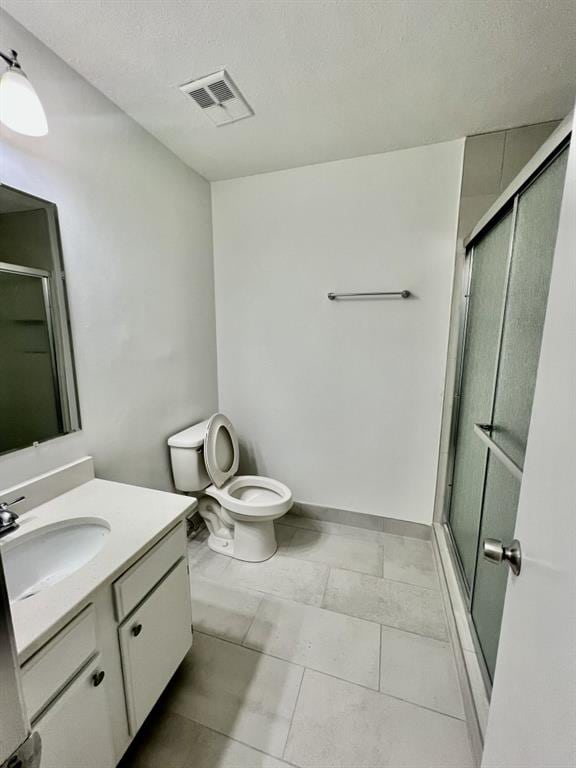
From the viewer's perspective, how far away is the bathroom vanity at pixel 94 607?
72 cm

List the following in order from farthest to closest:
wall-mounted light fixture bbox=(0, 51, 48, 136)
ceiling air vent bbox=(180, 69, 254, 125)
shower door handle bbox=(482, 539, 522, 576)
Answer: ceiling air vent bbox=(180, 69, 254, 125)
wall-mounted light fixture bbox=(0, 51, 48, 136)
shower door handle bbox=(482, 539, 522, 576)

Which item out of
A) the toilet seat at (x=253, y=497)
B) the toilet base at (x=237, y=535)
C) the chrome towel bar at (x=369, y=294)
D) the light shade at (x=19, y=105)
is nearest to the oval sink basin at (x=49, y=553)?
the toilet seat at (x=253, y=497)

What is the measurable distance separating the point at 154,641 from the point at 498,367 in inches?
63.2

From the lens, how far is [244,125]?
161 centimetres

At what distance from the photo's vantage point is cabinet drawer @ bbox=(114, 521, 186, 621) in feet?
2.95

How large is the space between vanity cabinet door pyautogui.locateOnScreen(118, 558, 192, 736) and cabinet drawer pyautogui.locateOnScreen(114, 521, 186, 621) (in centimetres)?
4

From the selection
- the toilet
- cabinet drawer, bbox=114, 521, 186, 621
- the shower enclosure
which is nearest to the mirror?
cabinet drawer, bbox=114, 521, 186, 621

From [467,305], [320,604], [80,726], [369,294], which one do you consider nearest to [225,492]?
[320,604]

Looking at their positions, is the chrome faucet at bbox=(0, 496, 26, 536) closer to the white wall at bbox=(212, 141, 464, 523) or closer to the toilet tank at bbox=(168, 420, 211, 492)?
the toilet tank at bbox=(168, 420, 211, 492)

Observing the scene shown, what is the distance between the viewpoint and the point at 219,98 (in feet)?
4.66

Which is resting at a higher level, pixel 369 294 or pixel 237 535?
pixel 369 294

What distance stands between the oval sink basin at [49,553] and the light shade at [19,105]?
1260 millimetres

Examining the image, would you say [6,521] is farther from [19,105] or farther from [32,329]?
[19,105]

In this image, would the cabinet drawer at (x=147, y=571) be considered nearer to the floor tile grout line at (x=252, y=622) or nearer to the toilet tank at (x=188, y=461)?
the floor tile grout line at (x=252, y=622)
